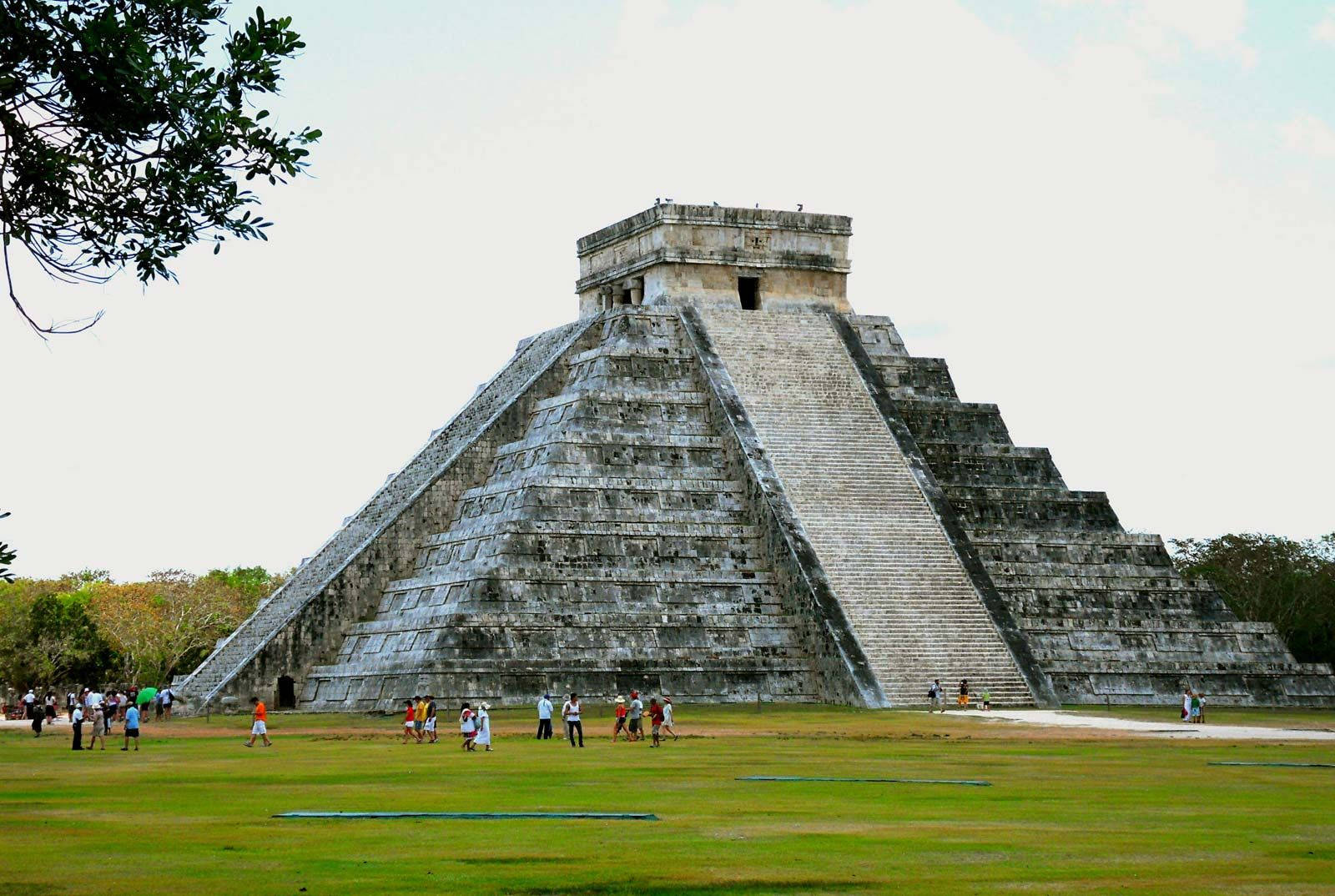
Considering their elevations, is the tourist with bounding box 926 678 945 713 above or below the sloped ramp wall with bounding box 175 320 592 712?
below

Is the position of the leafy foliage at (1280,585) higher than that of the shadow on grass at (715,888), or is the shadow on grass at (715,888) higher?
the leafy foliage at (1280,585)

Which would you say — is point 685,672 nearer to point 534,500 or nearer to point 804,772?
point 534,500

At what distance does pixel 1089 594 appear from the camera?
143ft

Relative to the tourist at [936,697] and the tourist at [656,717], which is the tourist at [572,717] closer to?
the tourist at [656,717]

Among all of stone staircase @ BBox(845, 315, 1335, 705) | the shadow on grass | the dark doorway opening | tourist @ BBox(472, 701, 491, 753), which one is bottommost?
the shadow on grass

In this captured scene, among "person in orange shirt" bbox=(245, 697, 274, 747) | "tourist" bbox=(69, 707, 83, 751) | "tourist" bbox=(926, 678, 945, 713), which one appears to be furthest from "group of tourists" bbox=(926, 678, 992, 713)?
"tourist" bbox=(69, 707, 83, 751)

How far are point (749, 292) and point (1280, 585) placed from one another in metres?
25.0

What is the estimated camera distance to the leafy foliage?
208 ft

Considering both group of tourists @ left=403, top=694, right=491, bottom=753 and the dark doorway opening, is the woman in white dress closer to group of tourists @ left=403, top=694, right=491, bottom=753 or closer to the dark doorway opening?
group of tourists @ left=403, top=694, right=491, bottom=753

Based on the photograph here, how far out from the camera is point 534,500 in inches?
1615

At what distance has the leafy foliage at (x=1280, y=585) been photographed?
2490 inches

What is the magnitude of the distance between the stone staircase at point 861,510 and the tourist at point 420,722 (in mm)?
9346

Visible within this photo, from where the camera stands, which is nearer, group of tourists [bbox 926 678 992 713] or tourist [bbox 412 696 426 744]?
tourist [bbox 412 696 426 744]

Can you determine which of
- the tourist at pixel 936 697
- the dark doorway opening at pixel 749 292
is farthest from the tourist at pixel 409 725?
the dark doorway opening at pixel 749 292
